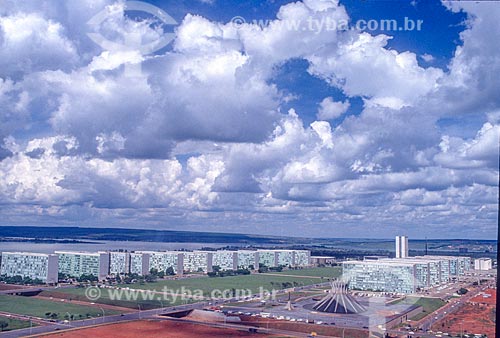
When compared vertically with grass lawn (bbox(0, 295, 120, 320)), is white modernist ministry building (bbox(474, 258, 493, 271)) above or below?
below

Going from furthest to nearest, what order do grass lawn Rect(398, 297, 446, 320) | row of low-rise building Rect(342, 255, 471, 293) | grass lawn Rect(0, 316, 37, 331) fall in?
row of low-rise building Rect(342, 255, 471, 293)
grass lawn Rect(398, 297, 446, 320)
grass lawn Rect(0, 316, 37, 331)

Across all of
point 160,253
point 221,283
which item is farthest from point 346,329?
point 160,253

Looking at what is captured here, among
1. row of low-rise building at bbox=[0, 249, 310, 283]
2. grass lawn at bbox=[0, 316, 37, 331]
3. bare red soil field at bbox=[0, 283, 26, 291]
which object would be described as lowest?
bare red soil field at bbox=[0, 283, 26, 291]

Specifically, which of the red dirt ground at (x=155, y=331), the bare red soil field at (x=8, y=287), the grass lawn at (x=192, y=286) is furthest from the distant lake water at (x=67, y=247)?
the red dirt ground at (x=155, y=331)

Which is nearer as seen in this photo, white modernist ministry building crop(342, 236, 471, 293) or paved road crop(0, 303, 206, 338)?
paved road crop(0, 303, 206, 338)

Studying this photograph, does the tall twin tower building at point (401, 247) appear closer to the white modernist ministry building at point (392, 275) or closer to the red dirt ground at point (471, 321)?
the white modernist ministry building at point (392, 275)

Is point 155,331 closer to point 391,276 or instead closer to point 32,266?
point 32,266

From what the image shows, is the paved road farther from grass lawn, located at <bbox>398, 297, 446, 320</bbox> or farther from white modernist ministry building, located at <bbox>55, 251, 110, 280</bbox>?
white modernist ministry building, located at <bbox>55, 251, 110, 280</bbox>

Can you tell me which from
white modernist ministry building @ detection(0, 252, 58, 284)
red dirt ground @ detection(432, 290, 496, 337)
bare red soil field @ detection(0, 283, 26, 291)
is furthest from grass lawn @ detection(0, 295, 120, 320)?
red dirt ground @ detection(432, 290, 496, 337)

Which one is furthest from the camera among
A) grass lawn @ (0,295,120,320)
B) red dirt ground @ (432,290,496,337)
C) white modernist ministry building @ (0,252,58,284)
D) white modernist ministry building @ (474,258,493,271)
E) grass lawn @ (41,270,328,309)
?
white modernist ministry building @ (474,258,493,271)
